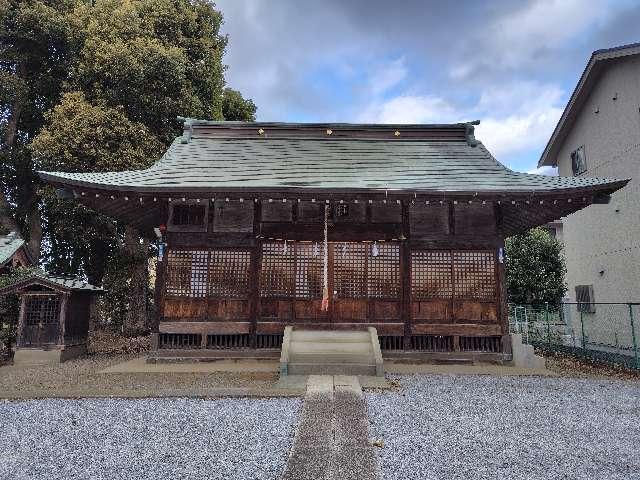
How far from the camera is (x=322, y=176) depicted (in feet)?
34.9

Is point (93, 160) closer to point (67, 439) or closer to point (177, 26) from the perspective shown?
point (177, 26)

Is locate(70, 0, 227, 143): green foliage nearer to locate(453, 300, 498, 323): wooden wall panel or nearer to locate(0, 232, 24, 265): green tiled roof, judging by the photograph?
locate(0, 232, 24, 265): green tiled roof

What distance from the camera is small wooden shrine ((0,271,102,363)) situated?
10.9m

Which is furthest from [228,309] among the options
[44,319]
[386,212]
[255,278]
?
[44,319]

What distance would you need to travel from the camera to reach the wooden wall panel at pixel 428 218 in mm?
10477

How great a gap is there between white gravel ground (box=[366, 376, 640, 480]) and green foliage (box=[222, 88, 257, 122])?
18.5m

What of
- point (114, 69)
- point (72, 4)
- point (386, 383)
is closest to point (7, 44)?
point (72, 4)

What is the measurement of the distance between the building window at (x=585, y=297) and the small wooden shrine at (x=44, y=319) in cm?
1641

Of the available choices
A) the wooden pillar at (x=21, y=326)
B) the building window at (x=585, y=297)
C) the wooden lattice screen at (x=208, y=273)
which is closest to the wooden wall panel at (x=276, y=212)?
the wooden lattice screen at (x=208, y=273)

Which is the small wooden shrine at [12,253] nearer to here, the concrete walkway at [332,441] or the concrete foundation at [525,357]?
the concrete walkway at [332,441]

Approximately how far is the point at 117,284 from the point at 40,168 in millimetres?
5584

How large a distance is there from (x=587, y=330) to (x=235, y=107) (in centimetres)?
1942

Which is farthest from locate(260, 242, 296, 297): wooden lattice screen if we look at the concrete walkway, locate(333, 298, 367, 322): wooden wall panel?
the concrete walkway

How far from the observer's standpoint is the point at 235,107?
22.2 meters
